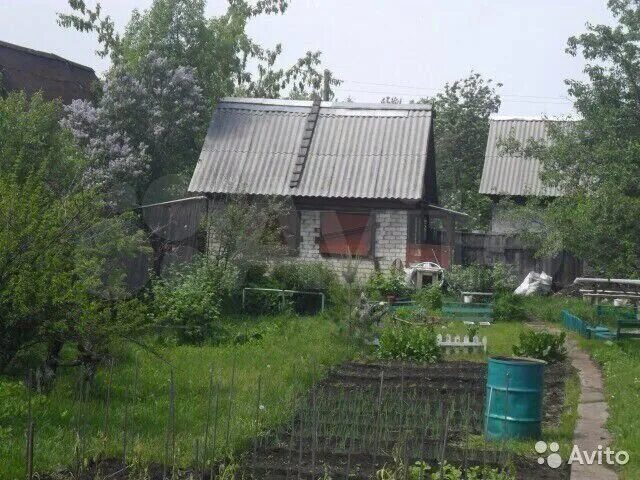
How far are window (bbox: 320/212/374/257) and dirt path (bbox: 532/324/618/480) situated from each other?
11137 millimetres

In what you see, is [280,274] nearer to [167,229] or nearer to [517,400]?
[167,229]

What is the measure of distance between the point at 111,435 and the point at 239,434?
1079 millimetres

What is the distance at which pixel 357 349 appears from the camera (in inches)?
584

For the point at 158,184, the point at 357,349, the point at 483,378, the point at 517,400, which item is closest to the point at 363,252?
the point at 158,184

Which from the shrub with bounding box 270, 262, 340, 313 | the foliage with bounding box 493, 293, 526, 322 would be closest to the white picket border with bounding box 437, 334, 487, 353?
the foliage with bounding box 493, 293, 526, 322

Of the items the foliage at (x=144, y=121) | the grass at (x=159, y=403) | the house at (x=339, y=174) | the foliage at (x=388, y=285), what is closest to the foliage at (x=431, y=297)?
the foliage at (x=388, y=285)

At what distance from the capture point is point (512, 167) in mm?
28281

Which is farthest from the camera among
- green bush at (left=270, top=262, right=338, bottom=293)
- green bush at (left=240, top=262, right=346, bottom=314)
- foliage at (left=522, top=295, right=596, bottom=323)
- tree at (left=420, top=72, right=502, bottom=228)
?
tree at (left=420, top=72, right=502, bottom=228)

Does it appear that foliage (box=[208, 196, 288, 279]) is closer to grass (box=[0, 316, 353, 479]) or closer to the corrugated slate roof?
grass (box=[0, 316, 353, 479])

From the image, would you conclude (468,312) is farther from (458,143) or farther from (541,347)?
(458,143)

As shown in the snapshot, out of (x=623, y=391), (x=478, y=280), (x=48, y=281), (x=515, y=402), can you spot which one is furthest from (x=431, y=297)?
(x=48, y=281)

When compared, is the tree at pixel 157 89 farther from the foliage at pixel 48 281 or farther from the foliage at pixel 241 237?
the foliage at pixel 48 281

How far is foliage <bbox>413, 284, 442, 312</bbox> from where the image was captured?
20406 millimetres

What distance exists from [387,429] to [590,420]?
2354mm
